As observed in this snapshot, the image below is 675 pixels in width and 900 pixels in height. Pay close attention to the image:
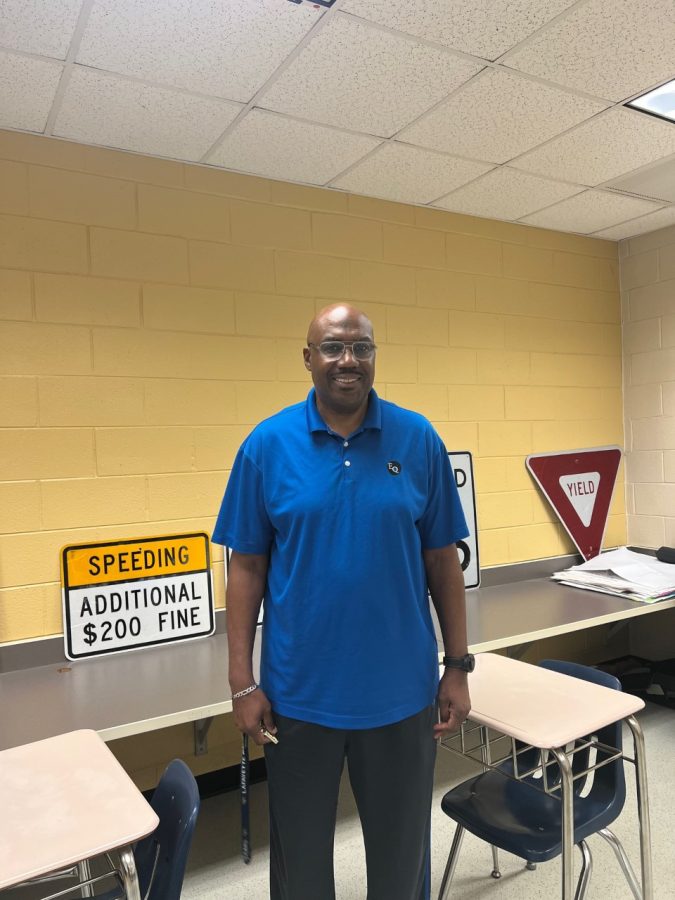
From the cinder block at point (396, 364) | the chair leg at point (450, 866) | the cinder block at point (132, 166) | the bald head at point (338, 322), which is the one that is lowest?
the chair leg at point (450, 866)

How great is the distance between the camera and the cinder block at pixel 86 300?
7.79ft

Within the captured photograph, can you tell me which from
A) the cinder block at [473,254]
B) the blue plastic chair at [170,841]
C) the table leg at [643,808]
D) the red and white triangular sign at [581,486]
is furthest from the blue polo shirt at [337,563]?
the red and white triangular sign at [581,486]

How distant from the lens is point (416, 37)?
185 cm

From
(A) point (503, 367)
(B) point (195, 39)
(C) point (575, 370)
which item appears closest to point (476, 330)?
(A) point (503, 367)

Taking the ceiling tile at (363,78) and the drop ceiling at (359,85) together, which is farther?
the ceiling tile at (363,78)

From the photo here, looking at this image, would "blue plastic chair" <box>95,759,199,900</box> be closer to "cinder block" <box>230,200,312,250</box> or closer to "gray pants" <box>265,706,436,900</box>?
"gray pants" <box>265,706,436,900</box>

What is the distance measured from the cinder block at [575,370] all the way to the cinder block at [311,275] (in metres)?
1.22

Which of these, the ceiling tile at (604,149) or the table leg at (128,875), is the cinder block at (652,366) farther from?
the table leg at (128,875)

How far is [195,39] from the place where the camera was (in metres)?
1.82

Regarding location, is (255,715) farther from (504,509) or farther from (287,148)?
(504,509)

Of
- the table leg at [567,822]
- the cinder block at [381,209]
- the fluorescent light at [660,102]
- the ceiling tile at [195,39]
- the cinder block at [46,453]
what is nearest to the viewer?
the table leg at [567,822]

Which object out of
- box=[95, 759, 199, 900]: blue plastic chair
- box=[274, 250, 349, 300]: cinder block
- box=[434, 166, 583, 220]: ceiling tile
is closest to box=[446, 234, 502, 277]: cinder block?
box=[434, 166, 583, 220]: ceiling tile

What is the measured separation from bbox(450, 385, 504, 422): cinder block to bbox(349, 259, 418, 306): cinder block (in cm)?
53

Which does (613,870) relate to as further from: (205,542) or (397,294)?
(397,294)
